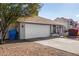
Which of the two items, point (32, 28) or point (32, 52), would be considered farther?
point (32, 28)

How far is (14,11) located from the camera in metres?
12.4

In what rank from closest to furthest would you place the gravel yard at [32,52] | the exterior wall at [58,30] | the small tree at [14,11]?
the gravel yard at [32,52] < the small tree at [14,11] < the exterior wall at [58,30]

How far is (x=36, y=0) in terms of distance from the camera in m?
8.30

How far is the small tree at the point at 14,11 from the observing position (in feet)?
38.9

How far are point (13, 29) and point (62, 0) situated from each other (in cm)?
875

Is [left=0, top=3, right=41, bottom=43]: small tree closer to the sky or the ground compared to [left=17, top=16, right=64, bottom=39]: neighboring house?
closer to the sky

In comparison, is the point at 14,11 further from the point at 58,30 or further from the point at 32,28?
the point at 58,30

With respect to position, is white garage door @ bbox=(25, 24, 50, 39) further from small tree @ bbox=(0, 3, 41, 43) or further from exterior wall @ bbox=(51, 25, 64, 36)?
small tree @ bbox=(0, 3, 41, 43)

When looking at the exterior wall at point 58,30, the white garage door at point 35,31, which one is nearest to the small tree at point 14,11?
the exterior wall at point 58,30

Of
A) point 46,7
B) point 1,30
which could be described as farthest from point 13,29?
point 46,7

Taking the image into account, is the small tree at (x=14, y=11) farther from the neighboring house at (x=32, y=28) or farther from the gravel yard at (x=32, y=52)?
the neighboring house at (x=32, y=28)

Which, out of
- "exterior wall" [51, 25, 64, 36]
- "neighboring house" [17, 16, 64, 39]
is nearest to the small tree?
"exterior wall" [51, 25, 64, 36]

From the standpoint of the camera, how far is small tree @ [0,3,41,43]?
38.9 feet

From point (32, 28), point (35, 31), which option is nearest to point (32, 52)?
point (35, 31)
